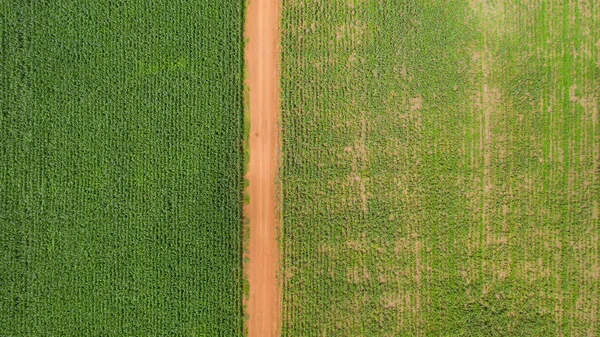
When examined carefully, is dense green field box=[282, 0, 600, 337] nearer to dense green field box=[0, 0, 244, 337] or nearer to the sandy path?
the sandy path

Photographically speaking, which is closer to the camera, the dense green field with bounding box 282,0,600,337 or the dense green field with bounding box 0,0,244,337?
the dense green field with bounding box 0,0,244,337

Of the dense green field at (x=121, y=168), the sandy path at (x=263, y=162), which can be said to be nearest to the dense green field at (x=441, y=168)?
the sandy path at (x=263, y=162)

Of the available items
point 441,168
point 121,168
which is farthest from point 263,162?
point 441,168

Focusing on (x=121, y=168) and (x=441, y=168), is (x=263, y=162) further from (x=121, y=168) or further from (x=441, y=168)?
(x=441, y=168)

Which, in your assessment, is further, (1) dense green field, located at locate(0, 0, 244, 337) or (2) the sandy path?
(2) the sandy path

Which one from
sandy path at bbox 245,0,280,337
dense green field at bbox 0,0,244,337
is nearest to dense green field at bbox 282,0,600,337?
sandy path at bbox 245,0,280,337
